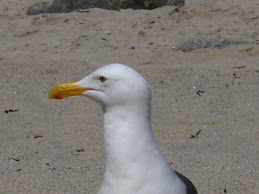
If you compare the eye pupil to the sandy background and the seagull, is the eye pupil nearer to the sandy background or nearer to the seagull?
the seagull

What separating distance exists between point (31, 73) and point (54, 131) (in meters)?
1.23

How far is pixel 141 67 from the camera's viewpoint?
220 inches

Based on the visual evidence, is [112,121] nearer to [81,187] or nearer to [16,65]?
[81,187]

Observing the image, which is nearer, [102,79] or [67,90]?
[102,79]

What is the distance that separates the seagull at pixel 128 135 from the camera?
233 cm

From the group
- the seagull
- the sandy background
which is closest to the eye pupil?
the seagull

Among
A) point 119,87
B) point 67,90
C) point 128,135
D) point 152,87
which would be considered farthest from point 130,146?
point 152,87

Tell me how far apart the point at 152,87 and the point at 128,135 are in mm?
2770

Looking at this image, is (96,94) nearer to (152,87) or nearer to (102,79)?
(102,79)

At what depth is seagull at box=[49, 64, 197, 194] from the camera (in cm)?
233

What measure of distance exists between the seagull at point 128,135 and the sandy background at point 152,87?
3.82 feet

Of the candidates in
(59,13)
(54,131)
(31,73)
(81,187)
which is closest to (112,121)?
(81,187)

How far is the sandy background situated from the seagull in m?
1.16

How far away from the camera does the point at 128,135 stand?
7.70 feet
